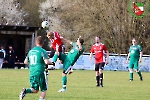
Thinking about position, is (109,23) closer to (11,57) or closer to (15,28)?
(15,28)

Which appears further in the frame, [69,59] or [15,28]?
[15,28]

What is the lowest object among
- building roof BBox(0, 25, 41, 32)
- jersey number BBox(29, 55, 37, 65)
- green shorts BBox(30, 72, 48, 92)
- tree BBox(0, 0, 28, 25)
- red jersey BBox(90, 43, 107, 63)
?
green shorts BBox(30, 72, 48, 92)

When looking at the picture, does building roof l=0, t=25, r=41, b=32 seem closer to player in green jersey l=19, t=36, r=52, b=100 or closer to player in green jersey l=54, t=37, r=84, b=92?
player in green jersey l=54, t=37, r=84, b=92

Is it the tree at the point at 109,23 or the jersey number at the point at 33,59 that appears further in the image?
the tree at the point at 109,23

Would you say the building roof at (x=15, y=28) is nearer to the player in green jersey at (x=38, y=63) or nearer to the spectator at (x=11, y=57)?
the spectator at (x=11, y=57)

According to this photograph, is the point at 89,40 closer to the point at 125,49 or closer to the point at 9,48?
the point at 125,49

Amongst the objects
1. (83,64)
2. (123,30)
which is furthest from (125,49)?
(83,64)

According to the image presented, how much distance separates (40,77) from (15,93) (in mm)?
3502

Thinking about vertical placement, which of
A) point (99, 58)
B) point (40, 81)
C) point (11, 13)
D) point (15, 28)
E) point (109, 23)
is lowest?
point (40, 81)

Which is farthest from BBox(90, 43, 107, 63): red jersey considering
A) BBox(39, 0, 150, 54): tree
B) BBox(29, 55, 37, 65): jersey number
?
BBox(39, 0, 150, 54): tree

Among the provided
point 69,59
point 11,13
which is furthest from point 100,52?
point 11,13

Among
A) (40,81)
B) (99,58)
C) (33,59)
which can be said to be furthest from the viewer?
(99,58)

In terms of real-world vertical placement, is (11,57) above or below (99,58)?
above

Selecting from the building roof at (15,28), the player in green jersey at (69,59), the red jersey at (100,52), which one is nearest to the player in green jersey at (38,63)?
the player in green jersey at (69,59)
